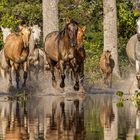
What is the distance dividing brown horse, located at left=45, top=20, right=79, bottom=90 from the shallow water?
221cm

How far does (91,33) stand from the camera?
40.4 meters

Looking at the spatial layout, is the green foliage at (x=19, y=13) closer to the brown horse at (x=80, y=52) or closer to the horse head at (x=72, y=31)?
the brown horse at (x=80, y=52)

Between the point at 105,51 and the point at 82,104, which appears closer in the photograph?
the point at 82,104

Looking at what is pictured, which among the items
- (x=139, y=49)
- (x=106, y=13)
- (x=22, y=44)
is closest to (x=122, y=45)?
(x=106, y=13)

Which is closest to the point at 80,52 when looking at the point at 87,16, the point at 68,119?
the point at 68,119

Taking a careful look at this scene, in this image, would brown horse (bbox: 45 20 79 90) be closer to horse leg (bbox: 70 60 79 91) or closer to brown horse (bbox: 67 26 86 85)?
horse leg (bbox: 70 60 79 91)

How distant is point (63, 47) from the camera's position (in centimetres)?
2238

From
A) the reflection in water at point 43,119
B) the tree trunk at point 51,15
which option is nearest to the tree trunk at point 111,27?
the tree trunk at point 51,15

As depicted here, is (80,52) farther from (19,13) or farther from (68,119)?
(19,13)

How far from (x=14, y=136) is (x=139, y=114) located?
4.01m

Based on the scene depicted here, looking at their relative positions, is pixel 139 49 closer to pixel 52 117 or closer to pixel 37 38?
pixel 52 117

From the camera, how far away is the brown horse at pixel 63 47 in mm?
21172

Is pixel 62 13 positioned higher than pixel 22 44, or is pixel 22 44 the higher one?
pixel 62 13

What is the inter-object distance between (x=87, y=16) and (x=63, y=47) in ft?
62.0
